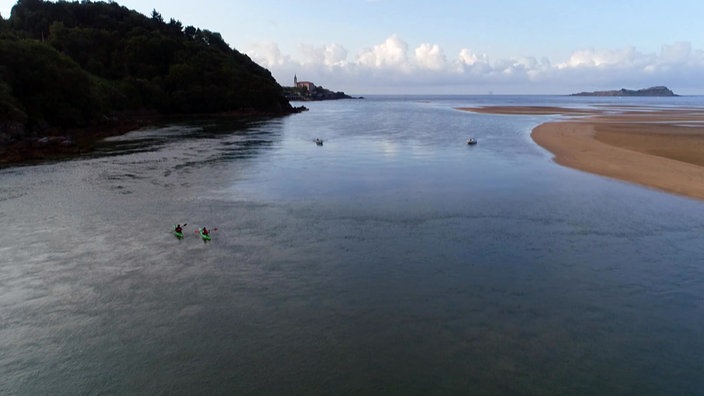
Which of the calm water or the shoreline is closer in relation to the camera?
the calm water

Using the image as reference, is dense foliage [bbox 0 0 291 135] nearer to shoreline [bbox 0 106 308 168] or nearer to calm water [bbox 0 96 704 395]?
shoreline [bbox 0 106 308 168]

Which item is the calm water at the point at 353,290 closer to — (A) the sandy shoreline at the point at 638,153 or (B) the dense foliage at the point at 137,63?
(A) the sandy shoreline at the point at 638,153

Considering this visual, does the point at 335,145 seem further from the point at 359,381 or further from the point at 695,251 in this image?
the point at 359,381

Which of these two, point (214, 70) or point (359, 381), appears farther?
point (214, 70)

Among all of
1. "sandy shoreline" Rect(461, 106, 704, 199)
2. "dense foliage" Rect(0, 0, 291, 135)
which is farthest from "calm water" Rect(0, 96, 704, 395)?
"dense foliage" Rect(0, 0, 291, 135)

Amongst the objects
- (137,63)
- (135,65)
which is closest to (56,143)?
(135,65)

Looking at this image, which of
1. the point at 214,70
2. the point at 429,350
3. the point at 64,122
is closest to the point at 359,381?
the point at 429,350

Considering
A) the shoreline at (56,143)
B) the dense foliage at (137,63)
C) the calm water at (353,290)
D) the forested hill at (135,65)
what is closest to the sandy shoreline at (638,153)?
the calm water at (353,290)

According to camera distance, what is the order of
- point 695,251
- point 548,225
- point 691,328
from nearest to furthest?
point 691,328 → point 695,251 → point 548,225

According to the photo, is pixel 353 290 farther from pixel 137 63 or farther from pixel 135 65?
pixel 137 63
